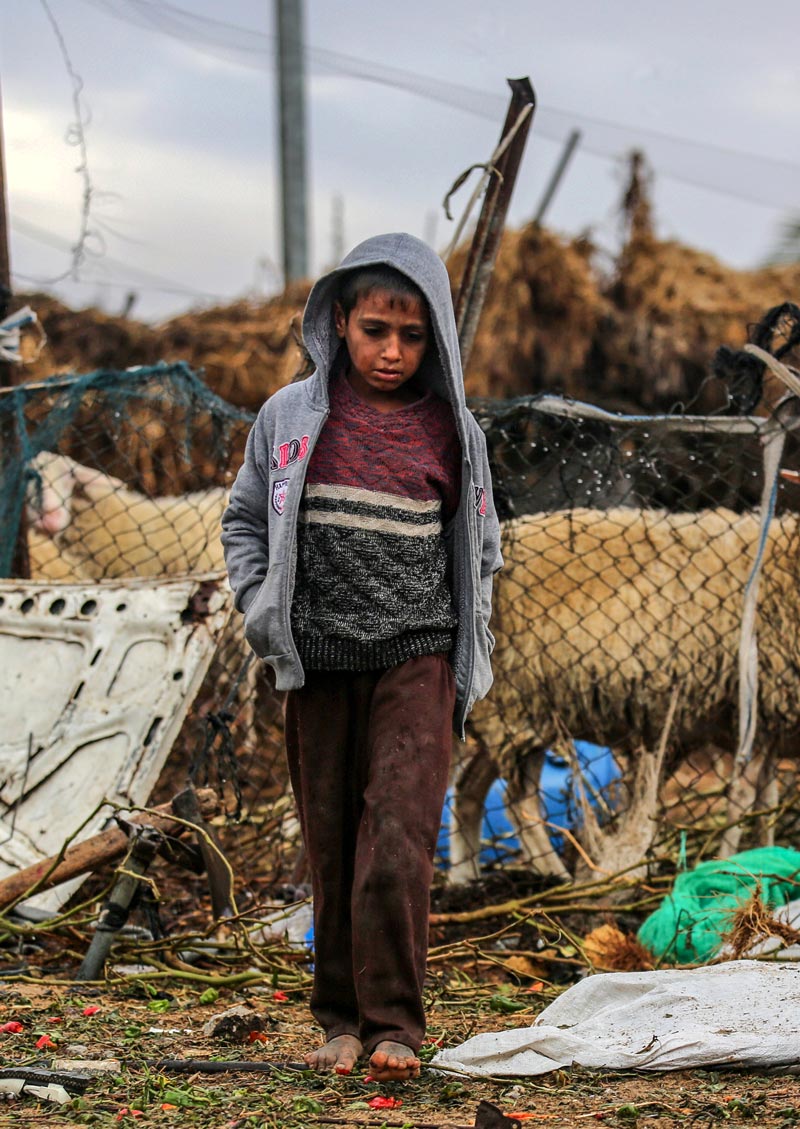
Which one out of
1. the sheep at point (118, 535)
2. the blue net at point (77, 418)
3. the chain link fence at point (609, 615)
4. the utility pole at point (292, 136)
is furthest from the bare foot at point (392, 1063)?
the utility pole at point (292, 136)

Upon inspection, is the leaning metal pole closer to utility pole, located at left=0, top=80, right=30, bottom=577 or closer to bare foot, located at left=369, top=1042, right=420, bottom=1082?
utility pole, located at left=0, top=80, right=30, bottom=577

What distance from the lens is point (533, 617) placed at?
450 cm

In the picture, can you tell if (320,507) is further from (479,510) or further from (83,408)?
(83,408)

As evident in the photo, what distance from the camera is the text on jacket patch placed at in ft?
8.48

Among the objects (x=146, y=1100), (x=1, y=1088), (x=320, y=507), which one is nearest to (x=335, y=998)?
(x=146, y=1100)

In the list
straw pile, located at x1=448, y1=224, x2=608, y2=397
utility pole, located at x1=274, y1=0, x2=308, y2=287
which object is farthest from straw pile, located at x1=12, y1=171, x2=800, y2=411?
utility pole, located at x1=274, y1=0, x2=308, y2=287

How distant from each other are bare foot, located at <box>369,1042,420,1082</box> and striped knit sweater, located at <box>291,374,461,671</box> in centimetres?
74

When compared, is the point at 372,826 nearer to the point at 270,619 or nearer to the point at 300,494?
the point at 270,619

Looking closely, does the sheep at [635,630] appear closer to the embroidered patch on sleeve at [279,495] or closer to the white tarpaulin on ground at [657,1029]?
the white tarpaulin on ground at [657,1029]

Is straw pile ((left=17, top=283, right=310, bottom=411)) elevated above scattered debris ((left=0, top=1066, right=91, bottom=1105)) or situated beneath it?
elevated above

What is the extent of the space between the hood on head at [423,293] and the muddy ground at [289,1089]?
140 cm

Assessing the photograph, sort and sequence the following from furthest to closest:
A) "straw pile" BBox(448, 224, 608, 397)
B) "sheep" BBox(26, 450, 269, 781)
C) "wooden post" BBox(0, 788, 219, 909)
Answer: "straw pile" BBox(448, 224, 608, 397) < "sheep" BBox(26, 450, 269, 781) < "wooden post" BBox(0, 788, 219, 909)

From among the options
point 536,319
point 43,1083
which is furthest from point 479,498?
point 536,319

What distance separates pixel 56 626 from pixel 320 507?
204 centimetres
